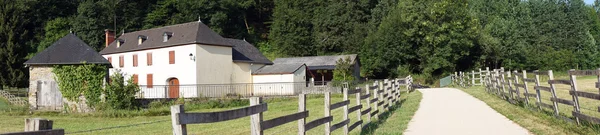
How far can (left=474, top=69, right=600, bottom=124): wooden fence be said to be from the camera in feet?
30.0

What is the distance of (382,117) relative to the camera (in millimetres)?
14047

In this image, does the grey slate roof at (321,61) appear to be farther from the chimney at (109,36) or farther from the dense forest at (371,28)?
the chimney at (109,36)

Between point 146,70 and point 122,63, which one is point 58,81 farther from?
point 122,63

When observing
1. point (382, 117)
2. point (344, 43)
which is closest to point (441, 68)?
point (344, 43)

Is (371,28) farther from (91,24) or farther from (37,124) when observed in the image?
(37,124)

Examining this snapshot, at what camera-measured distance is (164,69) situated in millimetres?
38875

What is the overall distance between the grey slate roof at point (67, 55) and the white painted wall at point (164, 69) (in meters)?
6.90

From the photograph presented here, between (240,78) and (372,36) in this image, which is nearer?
(240,78)

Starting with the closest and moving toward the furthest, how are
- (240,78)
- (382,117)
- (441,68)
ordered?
1. (382,117)
2. (240,78)
3. (441,68)

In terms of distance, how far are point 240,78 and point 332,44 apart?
84.5 ft

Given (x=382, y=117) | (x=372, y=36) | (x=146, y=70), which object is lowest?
(x=382, y=117)

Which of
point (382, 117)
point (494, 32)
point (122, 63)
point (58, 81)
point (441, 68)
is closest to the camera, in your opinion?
point (382, 117)

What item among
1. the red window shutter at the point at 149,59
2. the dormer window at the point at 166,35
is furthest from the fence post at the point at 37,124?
the red window shutter at the point at 149,59

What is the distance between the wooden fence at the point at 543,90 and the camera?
9.15 metres
